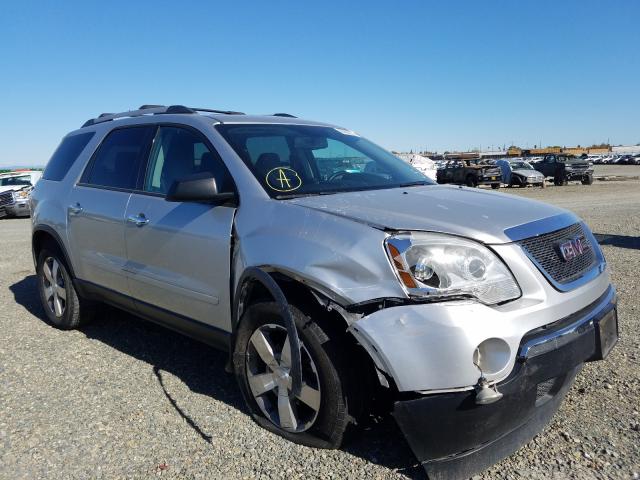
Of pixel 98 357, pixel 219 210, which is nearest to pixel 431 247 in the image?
pixel 219 210

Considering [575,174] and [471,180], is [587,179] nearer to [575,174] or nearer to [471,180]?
[575,174]

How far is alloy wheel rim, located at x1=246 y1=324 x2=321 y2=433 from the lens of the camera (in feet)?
8.79

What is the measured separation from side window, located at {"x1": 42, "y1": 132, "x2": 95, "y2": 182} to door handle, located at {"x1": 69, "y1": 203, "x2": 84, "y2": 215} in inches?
19.6

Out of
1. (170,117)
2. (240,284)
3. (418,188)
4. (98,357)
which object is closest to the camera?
(240,284)

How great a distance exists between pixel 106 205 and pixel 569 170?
1163 inches

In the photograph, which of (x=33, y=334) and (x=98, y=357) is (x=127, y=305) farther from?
(x=33, y=334)

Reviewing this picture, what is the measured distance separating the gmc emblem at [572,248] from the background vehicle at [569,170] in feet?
95.6

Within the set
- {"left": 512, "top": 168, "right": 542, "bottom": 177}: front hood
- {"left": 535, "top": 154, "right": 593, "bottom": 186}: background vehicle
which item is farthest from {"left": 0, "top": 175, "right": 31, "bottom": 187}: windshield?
{"left": 535, "top": 154, "right": 593, "bottom": 186}: background vehicle

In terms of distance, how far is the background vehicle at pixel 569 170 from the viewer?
29125 millimetres

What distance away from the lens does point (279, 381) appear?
282 centimetres

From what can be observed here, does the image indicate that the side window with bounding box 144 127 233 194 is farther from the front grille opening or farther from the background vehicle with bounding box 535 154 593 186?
the background vehicle with bounding box 535 154 593 186

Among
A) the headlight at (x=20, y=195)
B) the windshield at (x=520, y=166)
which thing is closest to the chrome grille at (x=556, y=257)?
the headlight at (x=20, y=195)

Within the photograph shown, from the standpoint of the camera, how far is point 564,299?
97.8 inches

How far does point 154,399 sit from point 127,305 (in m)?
0.91
